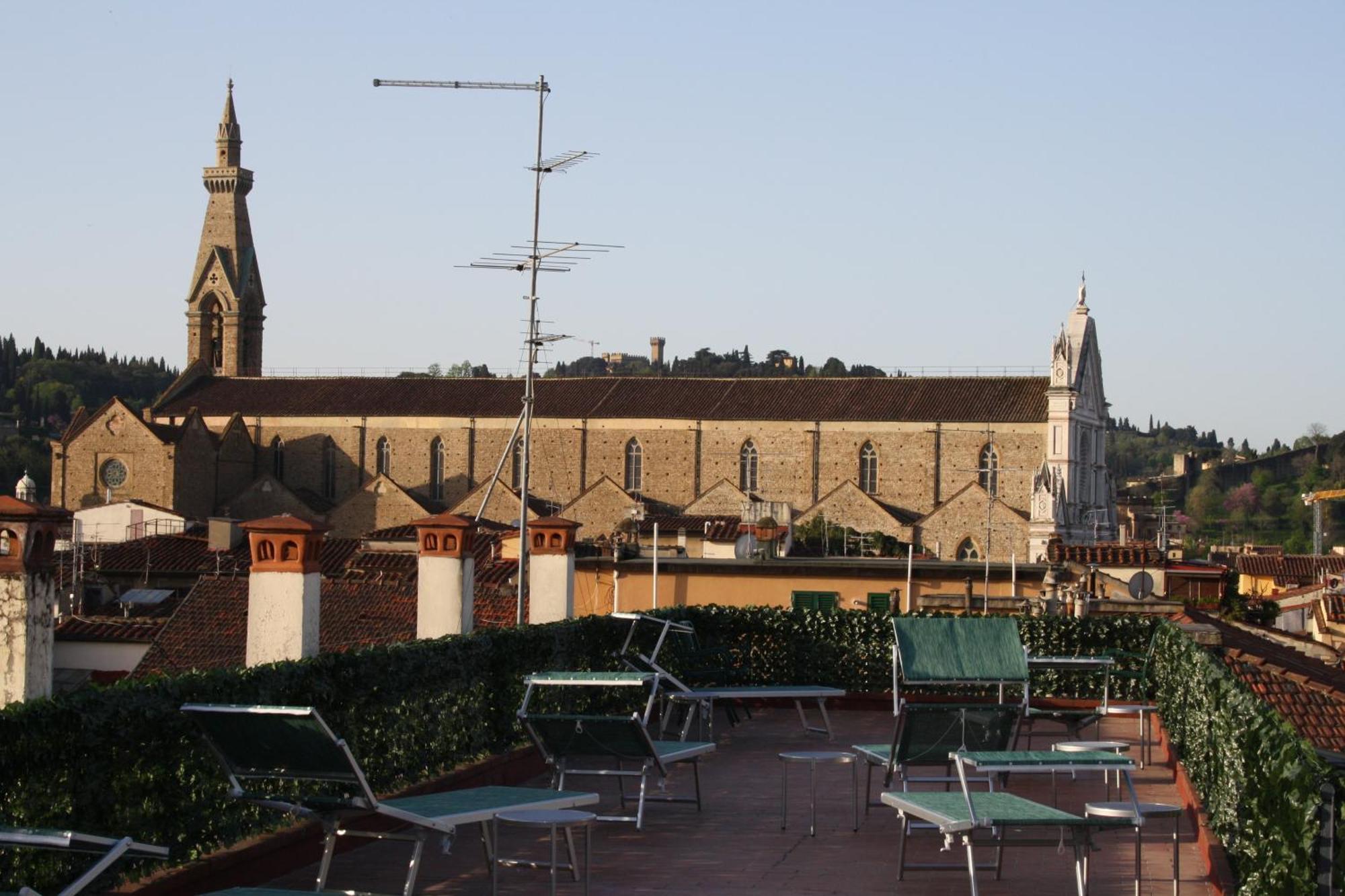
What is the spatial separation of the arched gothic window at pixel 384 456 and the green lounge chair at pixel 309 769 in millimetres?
61759

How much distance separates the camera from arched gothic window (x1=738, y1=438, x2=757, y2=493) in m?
62.9

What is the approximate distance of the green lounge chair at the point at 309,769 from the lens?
236 inches

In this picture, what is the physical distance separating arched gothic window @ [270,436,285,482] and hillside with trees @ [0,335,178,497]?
133 ft

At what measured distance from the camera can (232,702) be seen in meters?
6.93

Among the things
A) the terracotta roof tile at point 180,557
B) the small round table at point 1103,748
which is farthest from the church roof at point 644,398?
the small round table at point 1103,748

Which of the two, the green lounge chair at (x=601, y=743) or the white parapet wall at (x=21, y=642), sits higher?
the white parapet wall at (x=21, y=642)

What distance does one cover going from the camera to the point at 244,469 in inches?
2726

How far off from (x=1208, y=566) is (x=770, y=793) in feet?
65.3

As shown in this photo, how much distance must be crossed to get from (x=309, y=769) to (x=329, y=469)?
63.8 metres

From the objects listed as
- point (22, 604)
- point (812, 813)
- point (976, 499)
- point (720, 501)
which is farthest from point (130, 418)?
point (812, 813)

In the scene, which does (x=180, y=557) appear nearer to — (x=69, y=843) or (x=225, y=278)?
(x=69, y=843)

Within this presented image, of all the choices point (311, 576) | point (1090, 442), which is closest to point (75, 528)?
point (1090, 442)

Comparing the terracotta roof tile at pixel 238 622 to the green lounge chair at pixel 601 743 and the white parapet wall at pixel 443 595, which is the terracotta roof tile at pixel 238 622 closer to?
the white parapet wall at pixel 443 595

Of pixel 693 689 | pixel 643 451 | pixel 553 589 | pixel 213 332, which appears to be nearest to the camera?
pixel 693 689
